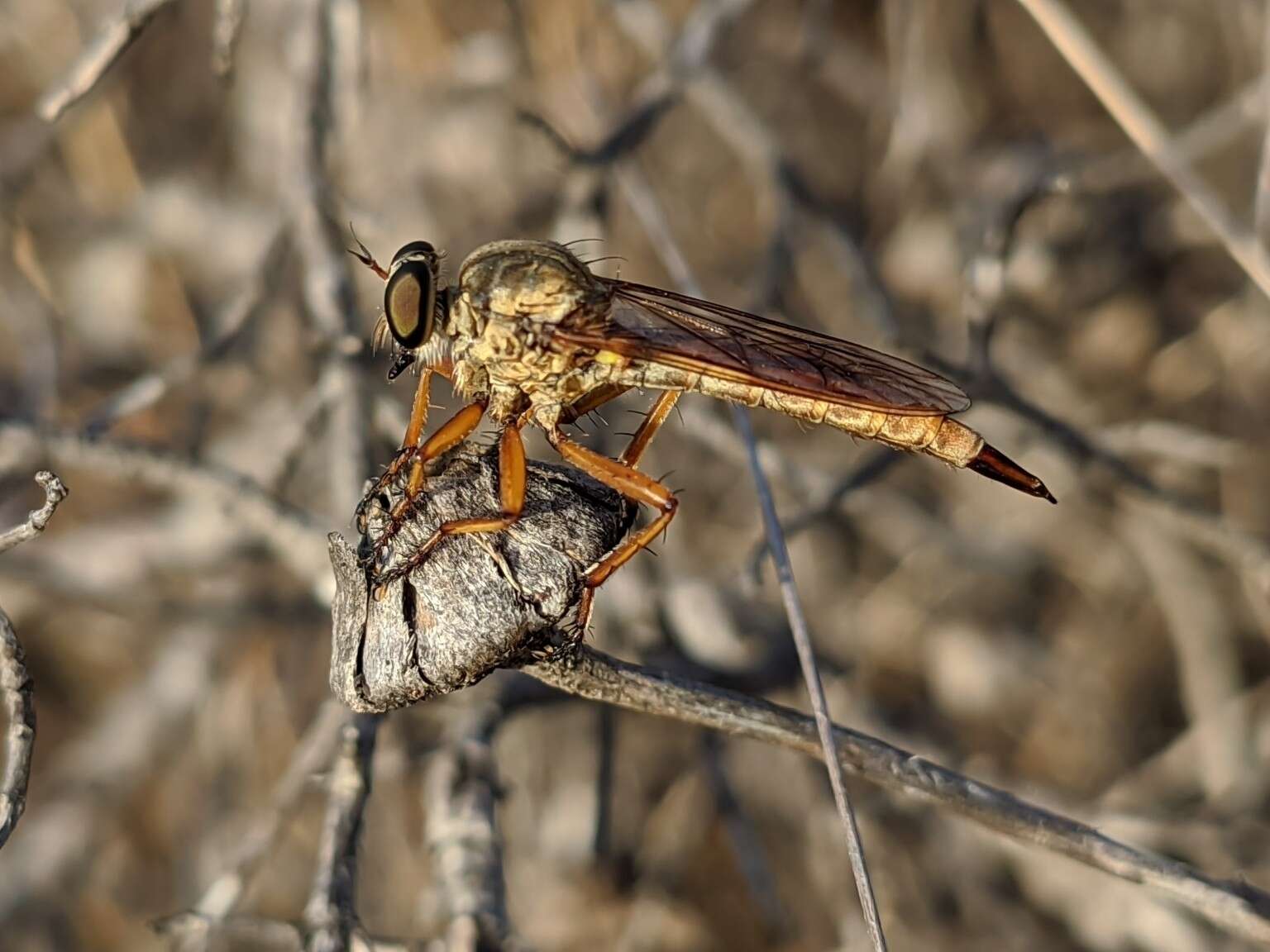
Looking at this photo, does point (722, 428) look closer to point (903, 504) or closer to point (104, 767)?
point (903, 504)

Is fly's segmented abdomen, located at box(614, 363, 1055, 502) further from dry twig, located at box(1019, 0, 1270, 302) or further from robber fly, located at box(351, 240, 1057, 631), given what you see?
dry twig, located at box(1019, 0, 1270, 302)

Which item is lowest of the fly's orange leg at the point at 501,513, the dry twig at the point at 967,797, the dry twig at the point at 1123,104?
the dry twig at the point at 967,797

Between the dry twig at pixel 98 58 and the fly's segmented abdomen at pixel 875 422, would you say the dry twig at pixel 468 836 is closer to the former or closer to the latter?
the fly's segmented abdomen at pixel 875 422

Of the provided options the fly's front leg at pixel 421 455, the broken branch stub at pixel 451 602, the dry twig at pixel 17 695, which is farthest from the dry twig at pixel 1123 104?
the dry twig at pixel 17 695

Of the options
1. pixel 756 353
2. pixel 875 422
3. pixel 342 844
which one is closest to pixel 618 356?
pixel 756 353

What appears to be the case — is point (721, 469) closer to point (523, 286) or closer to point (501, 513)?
point (523, 286)
